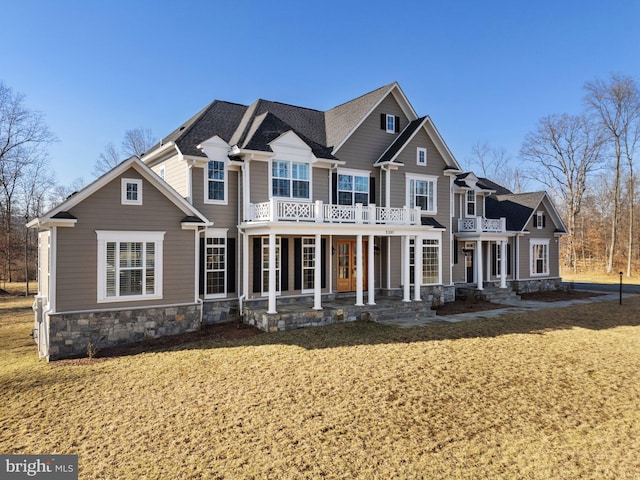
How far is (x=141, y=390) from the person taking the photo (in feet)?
27.4

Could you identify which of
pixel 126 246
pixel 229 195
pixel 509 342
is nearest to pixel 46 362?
pixel 126 246

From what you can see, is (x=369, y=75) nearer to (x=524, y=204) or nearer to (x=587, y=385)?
(x=524, y=204)

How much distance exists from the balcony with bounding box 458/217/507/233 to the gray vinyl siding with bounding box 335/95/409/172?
6.84m

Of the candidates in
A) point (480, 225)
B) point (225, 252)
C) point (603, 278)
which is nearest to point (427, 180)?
point (480, 225)

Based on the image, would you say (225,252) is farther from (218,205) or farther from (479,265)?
(479,265)

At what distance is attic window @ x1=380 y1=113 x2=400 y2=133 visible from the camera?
19172mm

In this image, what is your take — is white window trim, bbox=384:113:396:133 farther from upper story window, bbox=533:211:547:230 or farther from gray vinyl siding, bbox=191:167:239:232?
upper story window, bbox=533:211:547:230

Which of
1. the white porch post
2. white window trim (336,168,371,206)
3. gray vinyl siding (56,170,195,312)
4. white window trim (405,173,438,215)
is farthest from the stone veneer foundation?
white window trim (405,173,438,215)

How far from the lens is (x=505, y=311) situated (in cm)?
1802

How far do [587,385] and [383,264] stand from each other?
11.0 m

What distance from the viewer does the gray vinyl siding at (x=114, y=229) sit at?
11516mm

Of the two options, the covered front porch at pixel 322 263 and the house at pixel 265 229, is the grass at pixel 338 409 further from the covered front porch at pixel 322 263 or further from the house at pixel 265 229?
the covered front porch at pixel 322 263

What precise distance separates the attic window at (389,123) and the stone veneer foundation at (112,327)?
39.1 feet

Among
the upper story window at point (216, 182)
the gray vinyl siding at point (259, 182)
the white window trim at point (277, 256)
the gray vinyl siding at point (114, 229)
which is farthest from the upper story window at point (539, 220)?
the gray vinyl siding at point (114, 229)
